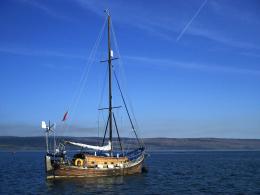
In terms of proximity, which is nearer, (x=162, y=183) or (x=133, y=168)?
(x=162, y=183)

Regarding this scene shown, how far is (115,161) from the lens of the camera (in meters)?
64.6

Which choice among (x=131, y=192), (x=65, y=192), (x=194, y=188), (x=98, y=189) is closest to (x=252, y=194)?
(x=194, y=188)

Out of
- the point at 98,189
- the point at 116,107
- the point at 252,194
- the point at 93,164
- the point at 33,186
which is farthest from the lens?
the point at 116,107

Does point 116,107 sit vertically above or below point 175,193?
above

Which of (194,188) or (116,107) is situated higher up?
(116,107)

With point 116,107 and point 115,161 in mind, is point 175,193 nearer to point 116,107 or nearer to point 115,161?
point 115,161

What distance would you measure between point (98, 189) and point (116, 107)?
1855 centimetres

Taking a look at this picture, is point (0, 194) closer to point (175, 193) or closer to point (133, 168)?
point (175, 193)

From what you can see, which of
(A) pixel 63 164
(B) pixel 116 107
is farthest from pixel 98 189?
(B) pixel 116 107

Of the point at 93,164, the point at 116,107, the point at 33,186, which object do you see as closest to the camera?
A: the point at 33,186

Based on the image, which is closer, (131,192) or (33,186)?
(131,192)

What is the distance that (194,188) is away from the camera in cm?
5381

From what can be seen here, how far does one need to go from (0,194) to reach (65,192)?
25.4 ft

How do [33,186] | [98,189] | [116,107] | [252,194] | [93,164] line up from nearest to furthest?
[252,194] < [98,189] < [33,186] < [93,164] < [116,107]
